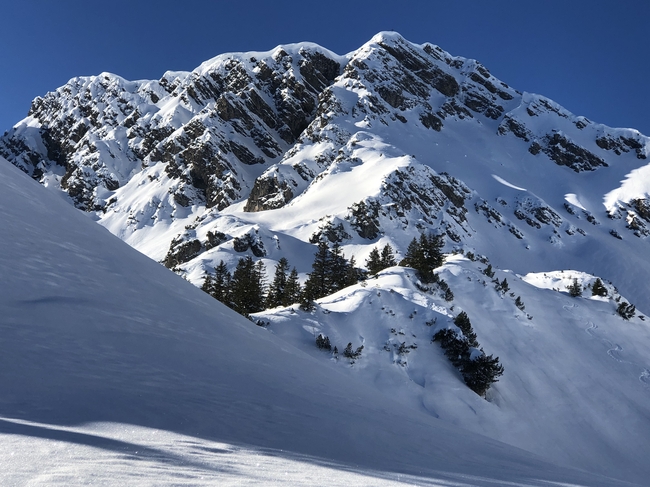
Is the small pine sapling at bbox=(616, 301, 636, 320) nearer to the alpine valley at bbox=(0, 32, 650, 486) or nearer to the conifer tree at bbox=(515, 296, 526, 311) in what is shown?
the alpine valley at bbox=(0, 32, 650, 486)

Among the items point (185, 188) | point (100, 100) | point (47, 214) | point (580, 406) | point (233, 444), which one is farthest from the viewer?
point (100, 100)

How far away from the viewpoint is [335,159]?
7450cm

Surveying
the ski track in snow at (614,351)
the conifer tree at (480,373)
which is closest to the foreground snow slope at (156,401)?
the conifer tree at (480,373)

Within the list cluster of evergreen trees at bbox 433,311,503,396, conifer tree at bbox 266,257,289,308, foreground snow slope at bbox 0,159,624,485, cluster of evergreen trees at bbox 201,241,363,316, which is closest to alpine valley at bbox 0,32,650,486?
foreground snow slope at bbox 0,159,624,485

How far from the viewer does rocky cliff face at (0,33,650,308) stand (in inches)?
2224

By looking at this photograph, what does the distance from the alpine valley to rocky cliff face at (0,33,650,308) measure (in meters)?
0.61

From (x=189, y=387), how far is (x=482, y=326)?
16.1 metres

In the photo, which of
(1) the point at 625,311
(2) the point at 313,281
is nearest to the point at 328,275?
(2) the point at 313,281

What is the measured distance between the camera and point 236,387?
4734mm

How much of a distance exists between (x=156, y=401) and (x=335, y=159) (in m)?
73.2

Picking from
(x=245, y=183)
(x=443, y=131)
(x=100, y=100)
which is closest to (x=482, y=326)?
(x=245, y=183)

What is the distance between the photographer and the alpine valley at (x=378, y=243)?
16.5ft

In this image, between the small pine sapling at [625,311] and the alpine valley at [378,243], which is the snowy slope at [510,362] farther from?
the small pine sapling at [625,311]

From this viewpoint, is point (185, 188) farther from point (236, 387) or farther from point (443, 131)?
point (236, 387)
